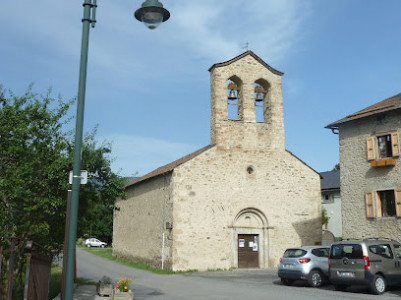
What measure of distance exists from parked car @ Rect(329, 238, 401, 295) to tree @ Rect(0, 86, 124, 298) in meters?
7.08

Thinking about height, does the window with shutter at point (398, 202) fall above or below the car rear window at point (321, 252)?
above

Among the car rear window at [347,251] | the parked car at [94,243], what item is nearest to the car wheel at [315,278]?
the car rear window at [347,251]

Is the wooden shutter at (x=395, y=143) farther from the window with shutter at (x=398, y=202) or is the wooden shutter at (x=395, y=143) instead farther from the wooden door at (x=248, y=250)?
the wooden door at (x=248, y=250)

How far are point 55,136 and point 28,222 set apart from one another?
7.42 feet

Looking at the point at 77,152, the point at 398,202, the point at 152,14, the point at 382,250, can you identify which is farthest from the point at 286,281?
the point at 152,14

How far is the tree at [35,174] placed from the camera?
8734 mm

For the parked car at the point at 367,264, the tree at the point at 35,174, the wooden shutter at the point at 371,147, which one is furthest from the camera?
the wooden shutter at the point at 371,147

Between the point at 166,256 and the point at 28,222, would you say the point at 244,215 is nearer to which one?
the point at 166,256

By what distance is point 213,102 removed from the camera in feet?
69.8

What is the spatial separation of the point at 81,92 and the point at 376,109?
15580mm

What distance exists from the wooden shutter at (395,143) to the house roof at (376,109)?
1098 mm

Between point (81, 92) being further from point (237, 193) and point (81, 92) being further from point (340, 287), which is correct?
point (237, 193)

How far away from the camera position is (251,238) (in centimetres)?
2100

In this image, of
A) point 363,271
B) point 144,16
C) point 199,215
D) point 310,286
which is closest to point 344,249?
point 363,271
